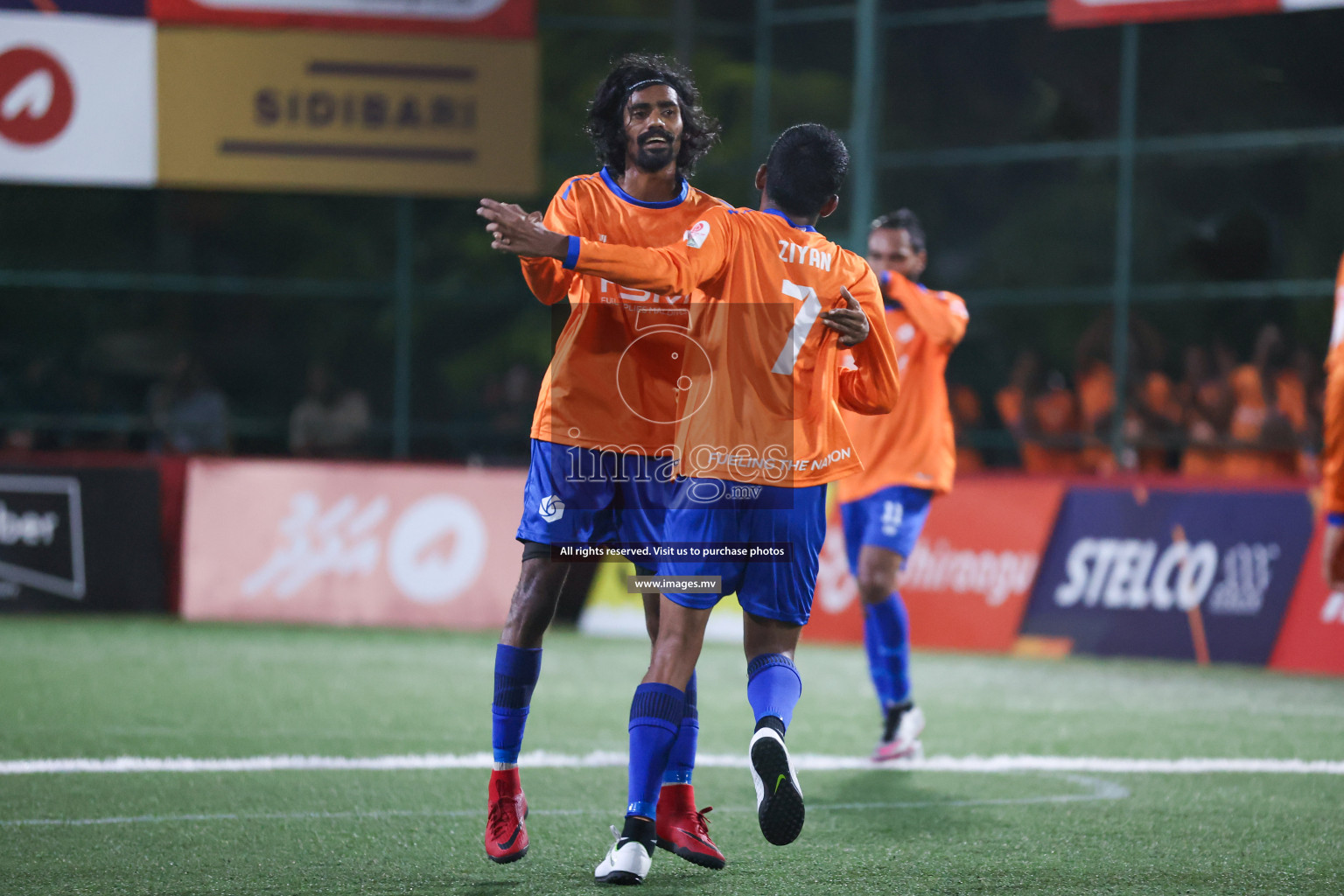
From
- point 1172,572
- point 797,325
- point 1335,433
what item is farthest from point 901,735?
point 1172,572

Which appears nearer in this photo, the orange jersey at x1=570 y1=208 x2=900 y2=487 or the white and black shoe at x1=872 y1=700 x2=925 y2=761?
the orange jersey at x1=570 y1=208 x2=900 y2=487

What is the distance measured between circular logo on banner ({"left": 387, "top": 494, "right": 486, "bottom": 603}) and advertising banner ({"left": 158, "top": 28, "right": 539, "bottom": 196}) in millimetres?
4891

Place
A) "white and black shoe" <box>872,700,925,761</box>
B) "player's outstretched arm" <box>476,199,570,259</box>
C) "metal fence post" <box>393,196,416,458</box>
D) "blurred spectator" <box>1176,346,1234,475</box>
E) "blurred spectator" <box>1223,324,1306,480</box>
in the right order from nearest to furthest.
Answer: "player's outstretched arm" <box>476,199,570,259</box>
"white and black shoe" <box>872,700,925,761</box>
"blurred spectator" <box>1223,324,1306,480</box>
"blurred spectator" <box>1176,346,1234,475</box>
"metal fence post" <box>393,196,416,458</box>

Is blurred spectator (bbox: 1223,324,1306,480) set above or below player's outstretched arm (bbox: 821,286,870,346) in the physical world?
below

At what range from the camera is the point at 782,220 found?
16.4 ft

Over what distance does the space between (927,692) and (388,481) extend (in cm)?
508

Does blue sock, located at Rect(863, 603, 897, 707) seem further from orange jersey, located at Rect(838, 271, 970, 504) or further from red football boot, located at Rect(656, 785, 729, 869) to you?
red football boot, located at Rect(656, 785, 729, 869)

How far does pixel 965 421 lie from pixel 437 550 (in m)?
8.23

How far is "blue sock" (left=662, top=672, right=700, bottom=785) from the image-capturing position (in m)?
5.21

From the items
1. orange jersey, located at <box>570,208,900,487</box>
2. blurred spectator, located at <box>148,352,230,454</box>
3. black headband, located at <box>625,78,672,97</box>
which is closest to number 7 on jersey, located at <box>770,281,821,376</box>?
orange jersey, located at <box>570,208,900,487</box>

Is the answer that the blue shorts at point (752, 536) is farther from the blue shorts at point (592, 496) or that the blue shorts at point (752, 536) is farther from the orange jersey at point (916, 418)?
the orange jersey at point (916, 418)

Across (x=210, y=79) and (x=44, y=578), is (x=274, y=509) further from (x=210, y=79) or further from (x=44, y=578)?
(x=210, y=79)

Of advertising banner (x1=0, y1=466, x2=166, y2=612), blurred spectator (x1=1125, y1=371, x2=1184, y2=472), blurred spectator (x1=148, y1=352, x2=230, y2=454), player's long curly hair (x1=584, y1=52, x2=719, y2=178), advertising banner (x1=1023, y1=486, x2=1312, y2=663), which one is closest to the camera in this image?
player's long curly hair (x1=584, y1=52, x2=719, y2=178)

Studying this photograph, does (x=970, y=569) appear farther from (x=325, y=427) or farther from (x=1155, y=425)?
(x=325, y=427)
